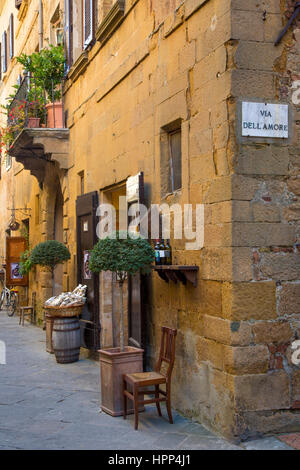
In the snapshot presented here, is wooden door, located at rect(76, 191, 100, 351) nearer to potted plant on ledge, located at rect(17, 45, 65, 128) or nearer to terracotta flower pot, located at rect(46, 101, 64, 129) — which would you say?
terracotta flower pot, located at rect(46, 101, 64, 129)

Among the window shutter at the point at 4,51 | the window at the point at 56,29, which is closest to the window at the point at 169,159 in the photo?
the window at the point at 56,29

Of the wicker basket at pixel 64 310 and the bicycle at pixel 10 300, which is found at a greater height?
the wicker basket at pixel 64 310

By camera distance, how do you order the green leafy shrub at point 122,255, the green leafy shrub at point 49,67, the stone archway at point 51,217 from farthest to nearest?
the stone archway at point 51,217 → the green leafy shrub at point 49,67 → the green leafy shrub at point 122,255

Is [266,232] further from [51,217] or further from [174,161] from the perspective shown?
[51,217]

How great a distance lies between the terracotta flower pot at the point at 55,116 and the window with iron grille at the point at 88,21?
154cm

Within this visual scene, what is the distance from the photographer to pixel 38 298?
12.6m

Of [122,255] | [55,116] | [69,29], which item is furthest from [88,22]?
[122,255]

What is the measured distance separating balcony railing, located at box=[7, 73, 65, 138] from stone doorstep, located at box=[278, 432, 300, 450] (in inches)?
282

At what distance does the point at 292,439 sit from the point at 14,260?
1055 centimetres

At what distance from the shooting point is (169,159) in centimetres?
604

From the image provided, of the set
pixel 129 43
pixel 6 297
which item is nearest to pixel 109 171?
pixel 129 43

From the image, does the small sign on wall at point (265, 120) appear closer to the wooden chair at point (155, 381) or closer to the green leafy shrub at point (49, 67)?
the wooden chair at point (155, 381)

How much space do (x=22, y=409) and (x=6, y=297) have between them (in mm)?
10742

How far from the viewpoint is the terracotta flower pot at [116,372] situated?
5.43m
